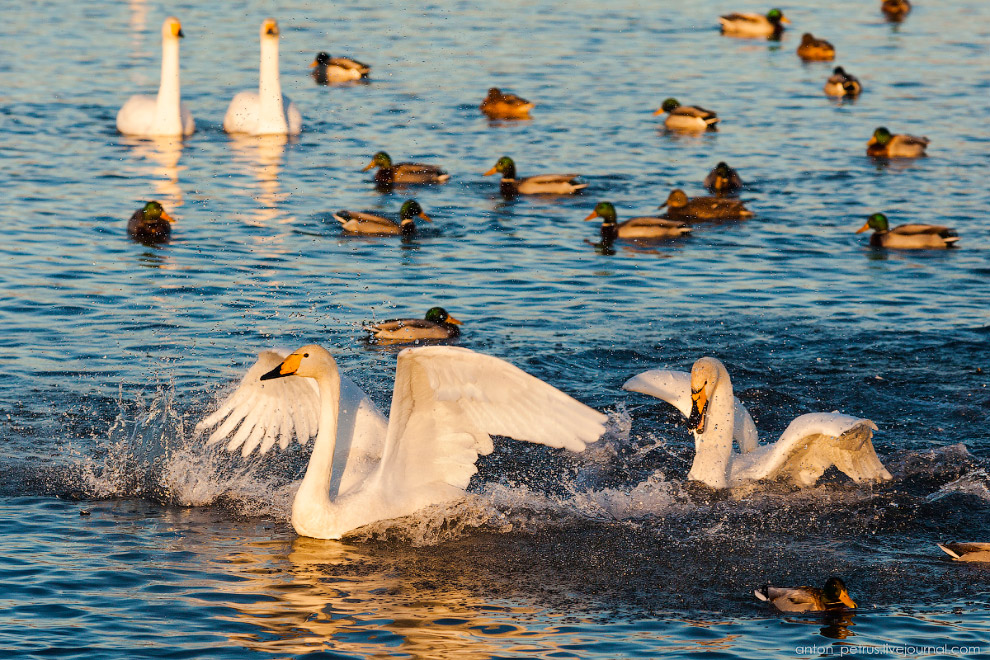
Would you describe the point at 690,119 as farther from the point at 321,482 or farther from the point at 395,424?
the point at 395,424

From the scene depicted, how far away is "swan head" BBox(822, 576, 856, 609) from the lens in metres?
8.10

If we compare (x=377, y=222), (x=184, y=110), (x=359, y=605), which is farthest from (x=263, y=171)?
(x=359, y=605)

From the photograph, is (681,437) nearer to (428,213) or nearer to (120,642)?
(120,642)

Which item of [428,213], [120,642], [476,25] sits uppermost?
[476,25]

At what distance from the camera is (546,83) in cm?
2619

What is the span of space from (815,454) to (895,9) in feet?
89.2

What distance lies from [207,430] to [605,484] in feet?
9.96

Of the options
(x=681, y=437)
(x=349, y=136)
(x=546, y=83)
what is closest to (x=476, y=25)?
(x=546, y=83)

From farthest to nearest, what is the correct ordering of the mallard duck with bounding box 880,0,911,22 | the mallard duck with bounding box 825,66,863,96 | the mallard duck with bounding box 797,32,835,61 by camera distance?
the mallard duck with bounding box 880,0,911,22
the mallard duck with bounding box 797,32,835,61
the mallard duck with bounding box 825,66,863,96


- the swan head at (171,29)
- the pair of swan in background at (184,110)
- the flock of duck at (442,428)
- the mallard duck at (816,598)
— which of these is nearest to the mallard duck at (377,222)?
the flock of duck at (442,428)

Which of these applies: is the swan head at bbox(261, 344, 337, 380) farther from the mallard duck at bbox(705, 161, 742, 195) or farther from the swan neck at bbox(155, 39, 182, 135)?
the swan neck at bbox(155, 39, 182, 135)

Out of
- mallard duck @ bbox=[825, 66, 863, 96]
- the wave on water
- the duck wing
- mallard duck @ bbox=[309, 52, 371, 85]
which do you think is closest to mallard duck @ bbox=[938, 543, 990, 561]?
the wave on water

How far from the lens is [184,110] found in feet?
72.5

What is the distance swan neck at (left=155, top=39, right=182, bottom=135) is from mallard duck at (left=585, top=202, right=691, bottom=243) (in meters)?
7.45
